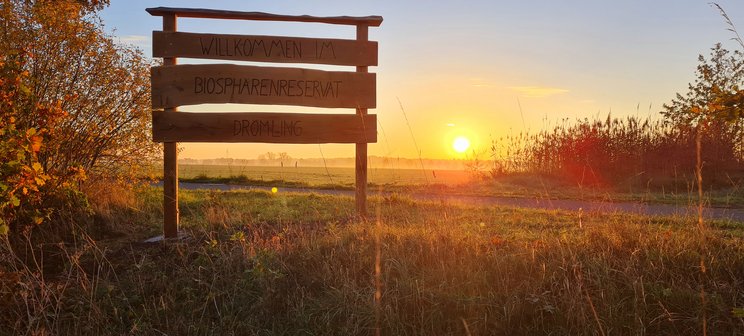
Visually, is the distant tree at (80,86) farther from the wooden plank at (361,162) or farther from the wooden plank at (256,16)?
the wooden plank at (361,162)

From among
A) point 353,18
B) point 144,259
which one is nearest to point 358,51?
point 353,18

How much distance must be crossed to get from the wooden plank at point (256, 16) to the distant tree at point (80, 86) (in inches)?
79.4

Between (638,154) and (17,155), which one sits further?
(638,154)

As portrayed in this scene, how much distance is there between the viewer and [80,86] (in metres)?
8.37

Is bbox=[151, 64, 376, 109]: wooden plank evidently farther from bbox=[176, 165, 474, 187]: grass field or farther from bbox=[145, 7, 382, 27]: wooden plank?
bbox=[176, 165, 474, 187]: grass field

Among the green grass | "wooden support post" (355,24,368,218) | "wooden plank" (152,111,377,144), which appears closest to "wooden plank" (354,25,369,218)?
"wooden support post" (355,24,368,218)

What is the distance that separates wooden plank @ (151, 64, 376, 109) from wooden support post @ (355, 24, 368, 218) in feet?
0.54

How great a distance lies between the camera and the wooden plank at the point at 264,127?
21.1 ft

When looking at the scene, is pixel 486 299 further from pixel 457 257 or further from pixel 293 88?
pixel 293 88

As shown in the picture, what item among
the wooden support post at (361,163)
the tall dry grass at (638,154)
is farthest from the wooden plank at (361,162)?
the tall dry grass at (638,154)

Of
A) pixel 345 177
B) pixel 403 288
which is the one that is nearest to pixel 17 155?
pixel 403 288

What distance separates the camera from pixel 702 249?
452cm

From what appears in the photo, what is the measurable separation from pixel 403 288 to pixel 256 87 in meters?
3.73

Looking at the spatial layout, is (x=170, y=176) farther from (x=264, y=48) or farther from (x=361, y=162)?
(x=361, y=162)
